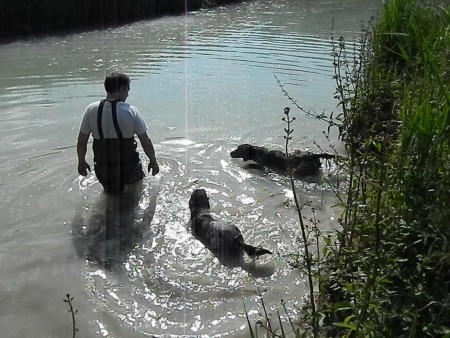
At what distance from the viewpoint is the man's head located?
586cm

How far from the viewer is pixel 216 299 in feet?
14.6

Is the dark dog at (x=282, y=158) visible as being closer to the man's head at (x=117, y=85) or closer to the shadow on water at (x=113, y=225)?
the shadow on water at (x=113, y=225)

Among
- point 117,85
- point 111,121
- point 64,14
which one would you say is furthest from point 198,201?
point 64,14

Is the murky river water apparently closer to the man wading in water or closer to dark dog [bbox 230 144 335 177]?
dark dog [bbox 230 144 335 177]

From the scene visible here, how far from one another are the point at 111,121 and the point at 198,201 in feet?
3.89

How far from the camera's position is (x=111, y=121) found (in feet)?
19.4

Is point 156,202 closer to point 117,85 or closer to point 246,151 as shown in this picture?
point 117,85

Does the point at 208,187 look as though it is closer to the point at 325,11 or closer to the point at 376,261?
the point at 376,261

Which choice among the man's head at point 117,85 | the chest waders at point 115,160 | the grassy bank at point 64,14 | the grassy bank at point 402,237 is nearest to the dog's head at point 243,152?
the chest waders at point 115,160

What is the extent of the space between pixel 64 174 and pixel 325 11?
56.7 ft

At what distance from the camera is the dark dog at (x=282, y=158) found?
6.62 m

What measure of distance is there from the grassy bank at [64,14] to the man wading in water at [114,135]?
12873 mm

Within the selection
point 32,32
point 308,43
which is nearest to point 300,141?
point 308,43

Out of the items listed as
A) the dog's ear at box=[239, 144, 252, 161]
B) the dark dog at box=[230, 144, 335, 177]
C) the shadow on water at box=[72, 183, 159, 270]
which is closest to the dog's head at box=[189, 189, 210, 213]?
the shadow on water at box=[72, 183, 159, 270]
